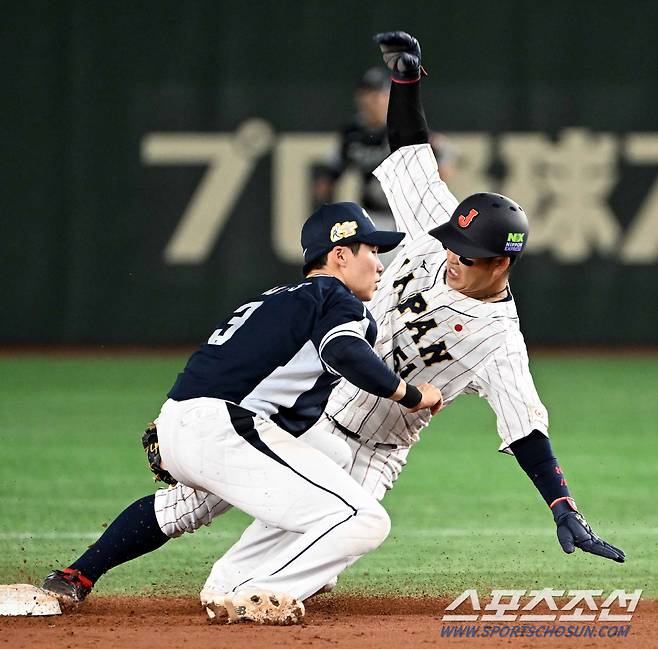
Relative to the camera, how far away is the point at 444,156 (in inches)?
436

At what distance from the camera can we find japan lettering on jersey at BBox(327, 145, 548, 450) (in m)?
5.45

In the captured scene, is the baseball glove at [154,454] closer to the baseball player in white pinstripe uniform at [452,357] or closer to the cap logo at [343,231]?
the baseball player in white pinstripe uniform at [452,357]

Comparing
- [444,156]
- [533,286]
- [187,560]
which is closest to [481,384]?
[187,560]

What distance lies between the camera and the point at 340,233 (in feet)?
16.6

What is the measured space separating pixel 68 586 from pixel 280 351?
1.21m

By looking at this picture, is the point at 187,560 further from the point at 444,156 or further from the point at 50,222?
the point at 50,222

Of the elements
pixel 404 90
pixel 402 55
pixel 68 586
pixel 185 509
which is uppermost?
pixel 402 55

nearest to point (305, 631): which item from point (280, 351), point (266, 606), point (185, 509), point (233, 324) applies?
point (266, 606)

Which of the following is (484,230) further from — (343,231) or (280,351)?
(280,351)

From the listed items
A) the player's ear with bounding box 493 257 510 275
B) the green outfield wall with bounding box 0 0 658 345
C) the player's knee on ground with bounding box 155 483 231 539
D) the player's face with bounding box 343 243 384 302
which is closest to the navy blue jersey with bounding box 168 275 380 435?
the player's face with bounding box 343 243 384 302

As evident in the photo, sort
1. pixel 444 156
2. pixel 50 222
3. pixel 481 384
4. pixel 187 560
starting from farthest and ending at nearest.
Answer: pixel 50 222 < pixel 444 156 < pixel 187 560 < pixel 481 384

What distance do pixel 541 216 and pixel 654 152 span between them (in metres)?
1.33

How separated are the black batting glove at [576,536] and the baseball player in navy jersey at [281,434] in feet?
2.29

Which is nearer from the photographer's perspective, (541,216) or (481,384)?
(481,384)
